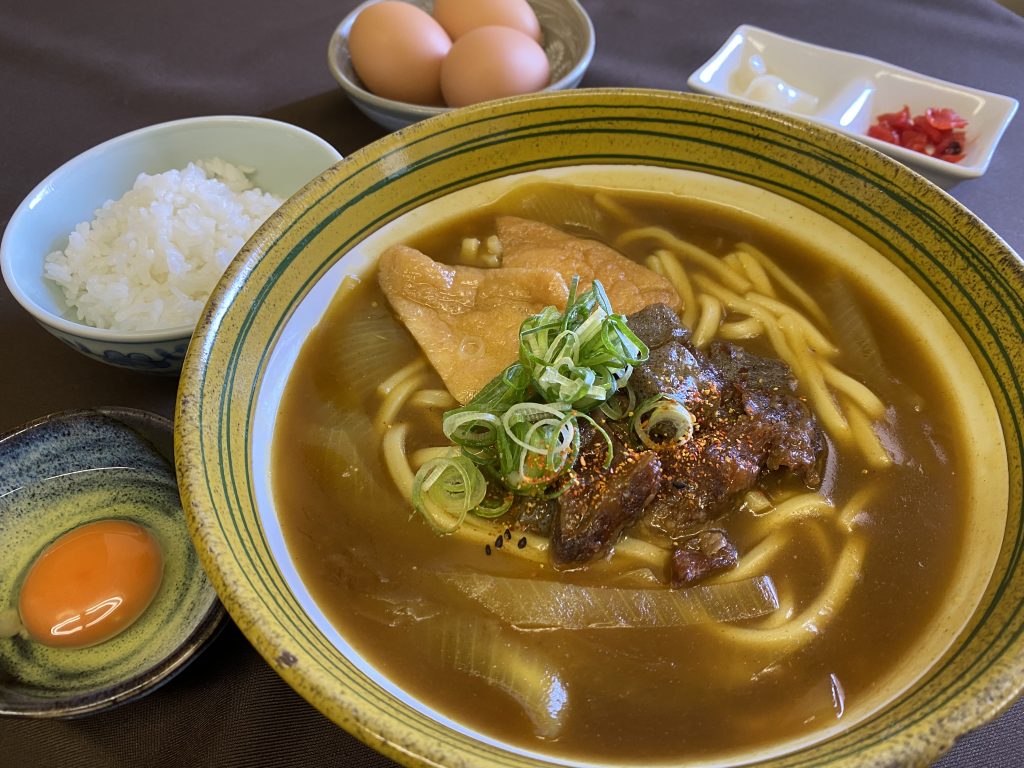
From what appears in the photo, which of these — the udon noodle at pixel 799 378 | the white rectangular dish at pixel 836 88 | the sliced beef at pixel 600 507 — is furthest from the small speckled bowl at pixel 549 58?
the sliced beef at pixel 600 507

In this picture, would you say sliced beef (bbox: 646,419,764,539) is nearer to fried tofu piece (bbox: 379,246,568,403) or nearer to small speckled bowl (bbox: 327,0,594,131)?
fried tofu piece (bbox: 379,246,568,403)

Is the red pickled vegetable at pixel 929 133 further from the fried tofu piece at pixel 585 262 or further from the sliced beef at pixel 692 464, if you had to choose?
the sliced beef at pixel 692 464

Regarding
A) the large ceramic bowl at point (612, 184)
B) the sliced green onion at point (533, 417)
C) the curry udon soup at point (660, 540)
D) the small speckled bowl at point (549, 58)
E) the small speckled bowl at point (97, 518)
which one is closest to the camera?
the large ceramic bowl at point (612, 184)

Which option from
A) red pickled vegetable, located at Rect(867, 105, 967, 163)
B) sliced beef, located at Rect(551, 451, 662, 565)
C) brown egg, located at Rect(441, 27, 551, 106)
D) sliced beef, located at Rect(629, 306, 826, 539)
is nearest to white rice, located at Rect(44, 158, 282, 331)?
brown egg, located at Rect(441, 27, 551, 106)

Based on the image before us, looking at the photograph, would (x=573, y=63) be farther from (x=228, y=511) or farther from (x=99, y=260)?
(x=228, y=511)

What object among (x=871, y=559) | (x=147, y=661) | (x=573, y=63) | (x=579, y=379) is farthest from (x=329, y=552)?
(x=573, y=63)

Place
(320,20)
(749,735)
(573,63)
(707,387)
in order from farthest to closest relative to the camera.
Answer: (320,20) → (573,63) → (707,387) → (749,735)
